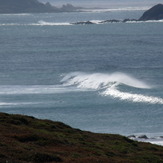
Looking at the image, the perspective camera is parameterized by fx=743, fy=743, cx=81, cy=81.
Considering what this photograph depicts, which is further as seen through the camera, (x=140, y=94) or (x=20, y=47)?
(x=20, y=47)

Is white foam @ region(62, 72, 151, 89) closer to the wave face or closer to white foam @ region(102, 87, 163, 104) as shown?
the wave face

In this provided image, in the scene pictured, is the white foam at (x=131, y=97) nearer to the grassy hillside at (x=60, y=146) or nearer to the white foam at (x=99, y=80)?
the white foam at (x=99, y=80)

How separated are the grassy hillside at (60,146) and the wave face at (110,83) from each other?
29502 mm

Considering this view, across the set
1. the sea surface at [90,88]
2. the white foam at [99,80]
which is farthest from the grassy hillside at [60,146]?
the white foam at [99,80]

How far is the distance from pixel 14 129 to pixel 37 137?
10.2 feet

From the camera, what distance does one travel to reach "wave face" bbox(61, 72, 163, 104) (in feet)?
247

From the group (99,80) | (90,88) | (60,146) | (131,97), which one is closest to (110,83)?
(90,88)

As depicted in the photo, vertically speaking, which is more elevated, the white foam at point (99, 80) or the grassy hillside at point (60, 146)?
the white foam at point (99, 80)

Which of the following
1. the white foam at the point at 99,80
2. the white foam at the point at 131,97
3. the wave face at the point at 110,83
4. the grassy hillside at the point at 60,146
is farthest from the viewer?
the white foam at the point at 99,80

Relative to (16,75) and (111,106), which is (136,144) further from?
(16,75)

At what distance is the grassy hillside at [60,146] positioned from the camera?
3002 centimetres

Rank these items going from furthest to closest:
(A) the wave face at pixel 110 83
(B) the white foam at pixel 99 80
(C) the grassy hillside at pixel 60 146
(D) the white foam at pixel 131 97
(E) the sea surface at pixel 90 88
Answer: (B) the white foam at pixel 99 80 < (A) the wave face at pixel 110 83 < (D) the white foam at pixel 131 97 < (E) the sea surface at pixel 90 88 < (C) the grassy hillside at pixel 60 146

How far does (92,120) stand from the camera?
210 ft

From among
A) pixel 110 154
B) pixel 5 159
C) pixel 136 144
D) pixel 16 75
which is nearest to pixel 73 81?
pixel 16 75
